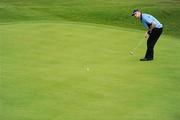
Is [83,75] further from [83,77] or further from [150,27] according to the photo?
[150,27]

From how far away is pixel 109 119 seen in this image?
26.4 feet

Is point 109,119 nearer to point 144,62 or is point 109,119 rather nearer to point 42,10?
point 144,62

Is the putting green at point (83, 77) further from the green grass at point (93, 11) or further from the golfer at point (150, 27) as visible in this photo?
the green grass at point (93, 11)

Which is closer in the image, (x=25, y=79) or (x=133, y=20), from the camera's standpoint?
(x=25, y=79)

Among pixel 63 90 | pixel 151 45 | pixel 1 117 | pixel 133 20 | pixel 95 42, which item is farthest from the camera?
pixel 133 20

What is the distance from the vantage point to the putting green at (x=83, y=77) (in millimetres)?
8367

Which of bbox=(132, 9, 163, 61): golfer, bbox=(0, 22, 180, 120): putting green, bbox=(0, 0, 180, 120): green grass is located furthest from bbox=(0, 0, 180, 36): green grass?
bbox=(132, 9, 163, 61): golfer

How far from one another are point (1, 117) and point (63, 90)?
5.61ft

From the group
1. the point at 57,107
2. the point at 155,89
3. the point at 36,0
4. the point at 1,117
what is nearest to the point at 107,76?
the point at 155,89

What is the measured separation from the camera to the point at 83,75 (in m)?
10.6

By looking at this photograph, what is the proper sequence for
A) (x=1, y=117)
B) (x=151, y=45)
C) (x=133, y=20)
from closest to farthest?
(x=1, y=117) → (x=151, y=45) → (x=133, y=20)

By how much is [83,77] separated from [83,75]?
0.16 metres

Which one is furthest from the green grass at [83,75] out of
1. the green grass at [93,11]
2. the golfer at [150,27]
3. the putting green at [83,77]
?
the green grass at [93,11]

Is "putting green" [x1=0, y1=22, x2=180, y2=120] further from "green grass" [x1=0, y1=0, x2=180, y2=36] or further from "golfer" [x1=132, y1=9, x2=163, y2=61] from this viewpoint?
"green grass" [x1=0, y1=0, x2=180, y2=36]
